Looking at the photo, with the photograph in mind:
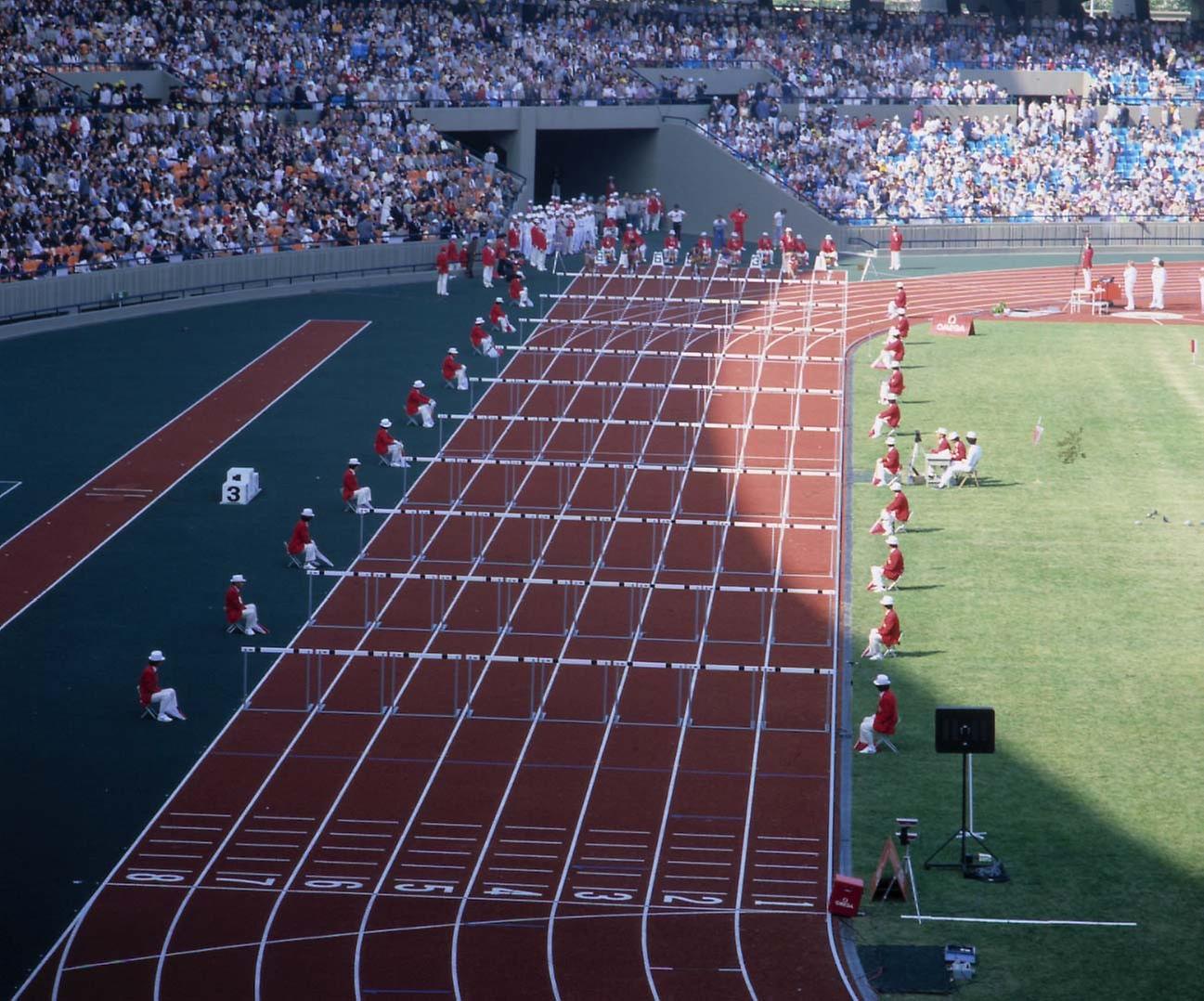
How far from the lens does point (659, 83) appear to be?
211ft

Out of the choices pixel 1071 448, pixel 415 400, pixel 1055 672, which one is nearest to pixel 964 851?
pixel 1055 672

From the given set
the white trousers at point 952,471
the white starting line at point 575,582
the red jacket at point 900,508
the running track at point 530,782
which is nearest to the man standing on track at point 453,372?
the running track at point 530,782

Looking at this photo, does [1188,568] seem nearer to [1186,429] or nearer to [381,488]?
[1186,429]

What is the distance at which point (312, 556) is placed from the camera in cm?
2803

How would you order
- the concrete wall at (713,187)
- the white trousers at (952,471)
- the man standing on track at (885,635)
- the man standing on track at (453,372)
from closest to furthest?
the man standing on track at (885,635), the white trousers at (952,471), the man standing on track at (453,372), the concrete wall at (713,187)

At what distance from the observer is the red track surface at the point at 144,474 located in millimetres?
27969

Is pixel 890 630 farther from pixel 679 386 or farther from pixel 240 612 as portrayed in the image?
pixel 679 386

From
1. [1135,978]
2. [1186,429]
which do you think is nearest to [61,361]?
[1186,429]

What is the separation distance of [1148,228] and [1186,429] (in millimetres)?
25209

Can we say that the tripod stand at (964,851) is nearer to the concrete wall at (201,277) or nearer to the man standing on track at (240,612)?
the man standing on track at (240,612)

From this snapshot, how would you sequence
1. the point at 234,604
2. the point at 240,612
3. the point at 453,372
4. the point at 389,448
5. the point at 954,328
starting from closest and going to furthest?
the point at 234,604
the point at 240,612
the point at 389,448
the point at 453,372
the point at 954,328

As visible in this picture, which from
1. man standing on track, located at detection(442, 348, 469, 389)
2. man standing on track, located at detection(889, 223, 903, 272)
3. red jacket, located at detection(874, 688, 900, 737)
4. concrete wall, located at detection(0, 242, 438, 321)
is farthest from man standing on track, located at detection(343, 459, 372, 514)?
man standing on track, located at detection(889, 223, 903, 272)

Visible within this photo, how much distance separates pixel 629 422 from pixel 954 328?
1281cm

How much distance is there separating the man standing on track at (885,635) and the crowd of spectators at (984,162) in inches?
1429
